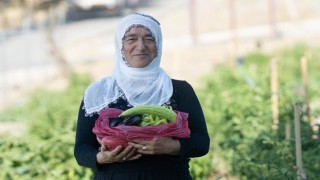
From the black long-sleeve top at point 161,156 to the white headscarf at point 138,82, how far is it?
56 millimetres

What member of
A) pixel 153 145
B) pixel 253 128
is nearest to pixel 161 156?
pixel 153 145

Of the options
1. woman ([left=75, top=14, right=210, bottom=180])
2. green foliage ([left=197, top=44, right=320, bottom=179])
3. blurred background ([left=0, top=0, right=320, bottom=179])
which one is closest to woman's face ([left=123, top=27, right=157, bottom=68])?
woman ([left=75, top=14, right=210, bottom=180])

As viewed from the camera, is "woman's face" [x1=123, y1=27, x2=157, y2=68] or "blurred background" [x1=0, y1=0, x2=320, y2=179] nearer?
"woman's face" [x1=123, y1=27, x2=157, y2=68]

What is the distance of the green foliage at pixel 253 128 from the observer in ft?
21.0

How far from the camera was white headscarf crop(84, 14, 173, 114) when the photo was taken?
4.02m

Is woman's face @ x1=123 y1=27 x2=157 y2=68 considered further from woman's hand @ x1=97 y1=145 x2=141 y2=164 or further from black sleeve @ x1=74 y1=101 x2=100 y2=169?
woman's hand @ x1=97 y1=145 x2=141 y2=164

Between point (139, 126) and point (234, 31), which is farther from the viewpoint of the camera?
point (234, 31)

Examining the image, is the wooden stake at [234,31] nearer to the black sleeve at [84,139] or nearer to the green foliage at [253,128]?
the green foliage at [253,128]

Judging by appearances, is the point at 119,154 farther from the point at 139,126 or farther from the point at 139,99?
the point at 139,99

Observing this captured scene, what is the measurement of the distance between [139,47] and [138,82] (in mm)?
144

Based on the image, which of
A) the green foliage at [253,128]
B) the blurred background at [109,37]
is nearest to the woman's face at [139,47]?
the green foliage at [253,128]

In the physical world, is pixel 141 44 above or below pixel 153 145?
above

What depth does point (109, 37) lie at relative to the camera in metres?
31.6

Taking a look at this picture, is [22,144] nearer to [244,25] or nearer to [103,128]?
[103,128]
